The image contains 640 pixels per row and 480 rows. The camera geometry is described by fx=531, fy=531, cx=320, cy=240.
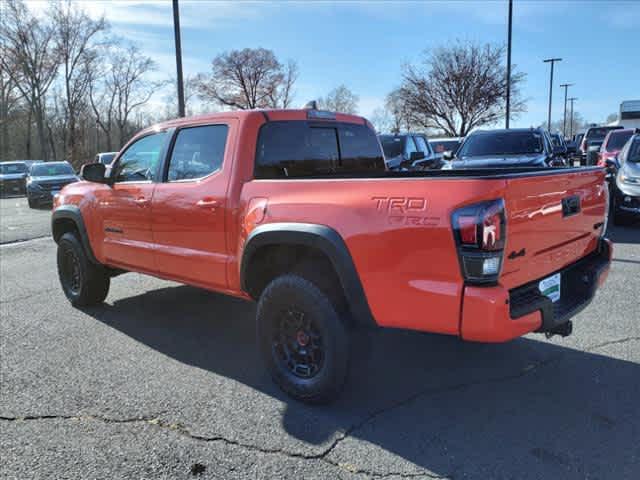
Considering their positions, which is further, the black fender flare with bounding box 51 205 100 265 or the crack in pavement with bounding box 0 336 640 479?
the black fender flare with bounding box 51 205 100 265

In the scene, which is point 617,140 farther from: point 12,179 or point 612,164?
point 12,179

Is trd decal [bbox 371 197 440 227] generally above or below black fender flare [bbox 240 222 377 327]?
above

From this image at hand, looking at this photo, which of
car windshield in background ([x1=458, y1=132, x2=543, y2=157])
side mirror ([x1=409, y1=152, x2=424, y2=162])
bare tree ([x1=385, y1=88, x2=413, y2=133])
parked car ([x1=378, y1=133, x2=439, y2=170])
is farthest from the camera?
bare tree ([x1=385, y1=88, x2=413, y2=133])

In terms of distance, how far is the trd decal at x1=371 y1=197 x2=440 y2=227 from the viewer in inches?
106

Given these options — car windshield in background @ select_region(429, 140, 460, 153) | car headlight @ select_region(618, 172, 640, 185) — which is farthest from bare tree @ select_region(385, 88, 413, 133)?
car headlight @ select_region(618, 172, 640, 185)

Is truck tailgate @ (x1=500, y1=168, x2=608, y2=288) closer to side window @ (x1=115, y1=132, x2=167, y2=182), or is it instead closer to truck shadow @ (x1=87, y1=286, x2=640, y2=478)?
truck shadow @ (x1=87, y1=286, x2=640, y2=478)

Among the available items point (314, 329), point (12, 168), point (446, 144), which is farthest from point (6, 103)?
point (314, 329)

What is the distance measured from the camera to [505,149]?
10320 millimetres

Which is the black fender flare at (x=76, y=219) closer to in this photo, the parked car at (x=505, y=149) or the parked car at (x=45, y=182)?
the parked car at (x=505, y=149)

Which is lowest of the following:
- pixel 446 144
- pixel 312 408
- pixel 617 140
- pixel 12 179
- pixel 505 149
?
pixel 312 408

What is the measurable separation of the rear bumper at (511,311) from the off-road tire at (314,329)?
81cm

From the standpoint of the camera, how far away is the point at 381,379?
12.5ft

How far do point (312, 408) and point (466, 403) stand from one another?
0.99 metres

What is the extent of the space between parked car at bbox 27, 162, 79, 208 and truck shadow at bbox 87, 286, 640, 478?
52.5ft
